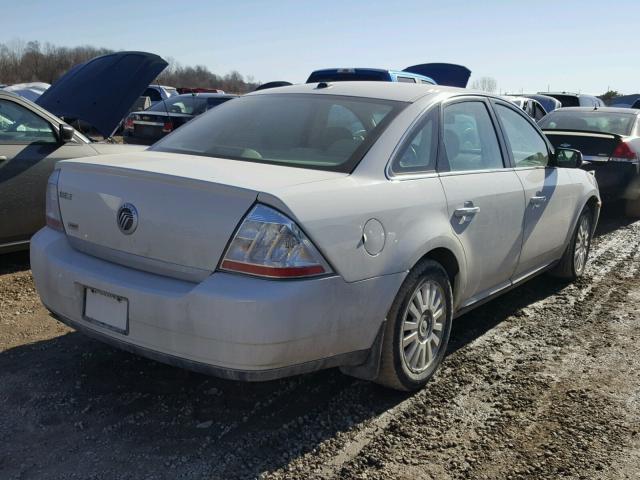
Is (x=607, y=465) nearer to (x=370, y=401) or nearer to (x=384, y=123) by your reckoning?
(x=370, y=401)

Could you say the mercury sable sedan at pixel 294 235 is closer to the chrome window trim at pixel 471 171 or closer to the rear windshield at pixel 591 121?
the chrome window trim at pixel 471 171

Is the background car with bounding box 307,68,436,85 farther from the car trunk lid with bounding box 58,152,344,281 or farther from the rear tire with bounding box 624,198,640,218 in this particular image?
the car trunk lid with bounding box 58,152,344,281

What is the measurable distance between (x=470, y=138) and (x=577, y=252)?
2.13 m

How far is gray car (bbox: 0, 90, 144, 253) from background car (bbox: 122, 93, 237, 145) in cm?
406

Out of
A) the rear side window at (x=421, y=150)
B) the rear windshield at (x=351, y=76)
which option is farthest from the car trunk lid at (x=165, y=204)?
the rear windshield at (x=351, y=76)

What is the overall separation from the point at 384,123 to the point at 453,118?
68cm

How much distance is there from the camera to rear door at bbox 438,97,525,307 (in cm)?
363

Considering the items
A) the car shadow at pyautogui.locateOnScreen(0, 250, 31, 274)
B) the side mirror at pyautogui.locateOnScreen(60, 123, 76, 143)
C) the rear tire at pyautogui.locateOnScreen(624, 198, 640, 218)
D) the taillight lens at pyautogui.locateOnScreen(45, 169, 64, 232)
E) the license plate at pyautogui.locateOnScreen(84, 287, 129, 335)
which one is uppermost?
the side mirror at pyautogui.locateOnScreen(60, 123, 76, 143)

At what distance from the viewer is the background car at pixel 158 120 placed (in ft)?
32.8

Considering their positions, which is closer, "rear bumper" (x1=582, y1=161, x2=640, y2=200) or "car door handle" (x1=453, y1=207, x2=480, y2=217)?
"car door handle" (x1=453, y1=207, x2=480, y2=217)

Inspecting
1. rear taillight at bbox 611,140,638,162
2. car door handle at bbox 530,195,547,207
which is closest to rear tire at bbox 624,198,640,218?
rear taillight at bbox 611,140,638,162

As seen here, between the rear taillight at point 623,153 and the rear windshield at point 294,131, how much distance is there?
605cm

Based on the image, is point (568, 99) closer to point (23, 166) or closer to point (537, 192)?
point (537, 192)

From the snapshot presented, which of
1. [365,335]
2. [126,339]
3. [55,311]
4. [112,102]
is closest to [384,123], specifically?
[365,335]
